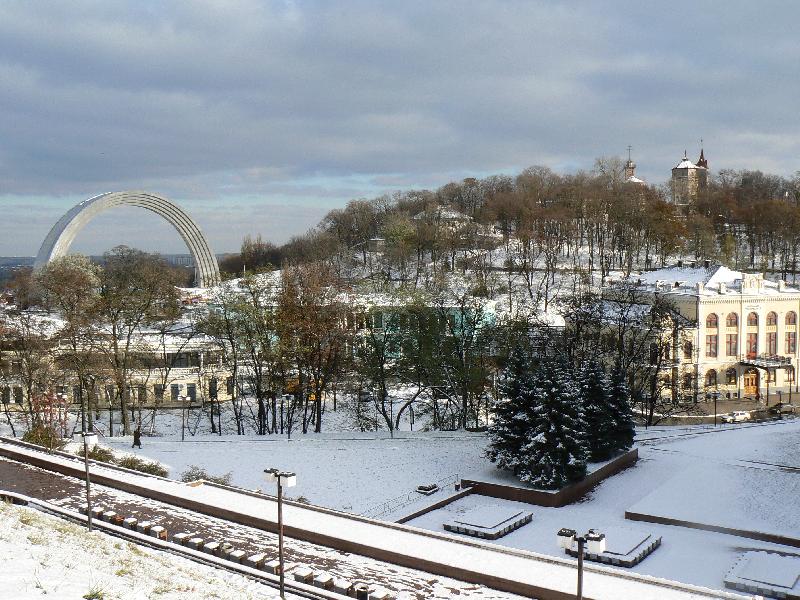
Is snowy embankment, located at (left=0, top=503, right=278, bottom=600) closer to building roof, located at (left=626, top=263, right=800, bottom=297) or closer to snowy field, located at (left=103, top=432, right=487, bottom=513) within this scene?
snowy field, located at (left=103, top=432, right=487, bottom=513)

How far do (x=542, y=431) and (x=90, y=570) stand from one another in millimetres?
14806

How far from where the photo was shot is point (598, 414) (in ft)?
82.7

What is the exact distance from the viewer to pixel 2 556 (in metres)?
11.4

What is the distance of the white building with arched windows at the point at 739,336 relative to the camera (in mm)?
41594

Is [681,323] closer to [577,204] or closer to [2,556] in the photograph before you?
[577,204]

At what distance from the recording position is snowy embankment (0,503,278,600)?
33.7 feet

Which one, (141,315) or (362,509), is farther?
(141,315)

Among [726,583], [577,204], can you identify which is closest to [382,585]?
[726,583]

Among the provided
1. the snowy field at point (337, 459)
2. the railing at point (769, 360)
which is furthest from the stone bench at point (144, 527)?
the railing at point (769, 360)

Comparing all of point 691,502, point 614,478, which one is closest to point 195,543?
point 691,502

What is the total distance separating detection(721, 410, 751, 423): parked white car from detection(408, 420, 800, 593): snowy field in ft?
20.7

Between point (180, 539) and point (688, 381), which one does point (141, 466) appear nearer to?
point (180, 539)

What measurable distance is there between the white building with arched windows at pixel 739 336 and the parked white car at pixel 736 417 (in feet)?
12.4

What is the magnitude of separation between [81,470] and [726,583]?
53.6ft
